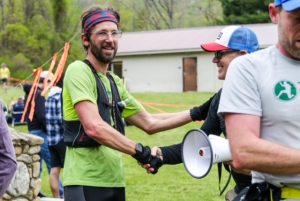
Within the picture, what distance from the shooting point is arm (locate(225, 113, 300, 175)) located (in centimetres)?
241

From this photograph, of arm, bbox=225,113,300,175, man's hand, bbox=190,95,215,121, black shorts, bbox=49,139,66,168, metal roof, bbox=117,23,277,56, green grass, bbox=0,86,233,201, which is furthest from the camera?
metal roof, bbox=117,23,277,56

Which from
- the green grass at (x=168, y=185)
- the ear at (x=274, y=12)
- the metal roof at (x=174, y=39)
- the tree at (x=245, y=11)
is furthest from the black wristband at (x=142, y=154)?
the tree at (x=245, y=11)

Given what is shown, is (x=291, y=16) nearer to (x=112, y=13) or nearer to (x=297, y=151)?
(x=297, y=151)

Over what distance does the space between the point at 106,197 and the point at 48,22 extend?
1986 inches

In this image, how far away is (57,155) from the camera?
364 inches

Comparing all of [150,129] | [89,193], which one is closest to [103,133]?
[89,193]

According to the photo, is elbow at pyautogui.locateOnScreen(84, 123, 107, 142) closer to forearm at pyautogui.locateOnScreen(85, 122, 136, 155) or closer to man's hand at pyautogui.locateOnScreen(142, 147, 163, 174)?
forearm at pyautogui.locateOnScreen(85, 122, 136, 155)

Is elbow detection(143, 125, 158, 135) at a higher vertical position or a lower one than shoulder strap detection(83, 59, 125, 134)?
lower

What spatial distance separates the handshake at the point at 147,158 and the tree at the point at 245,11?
38.5m

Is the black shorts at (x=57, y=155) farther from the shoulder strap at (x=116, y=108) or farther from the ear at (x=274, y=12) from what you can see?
the ear at (x=274, y=12)

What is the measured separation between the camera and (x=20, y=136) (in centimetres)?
786

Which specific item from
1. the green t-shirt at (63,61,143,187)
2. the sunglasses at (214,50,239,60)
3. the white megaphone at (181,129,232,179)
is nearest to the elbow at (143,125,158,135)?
the green t-shirt at (63,61,143,187)

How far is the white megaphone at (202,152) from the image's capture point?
118 inches

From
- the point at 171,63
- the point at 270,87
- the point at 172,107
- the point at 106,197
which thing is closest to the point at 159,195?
the point at 106,197
